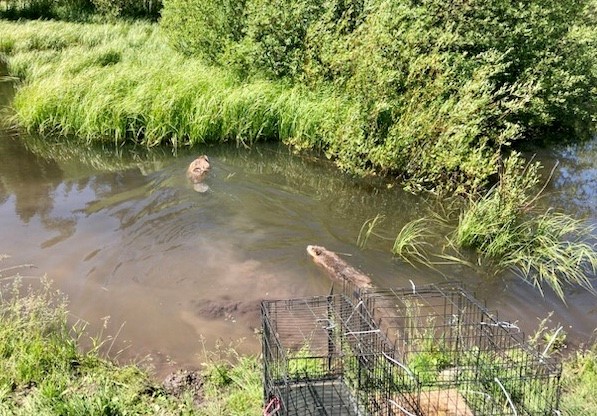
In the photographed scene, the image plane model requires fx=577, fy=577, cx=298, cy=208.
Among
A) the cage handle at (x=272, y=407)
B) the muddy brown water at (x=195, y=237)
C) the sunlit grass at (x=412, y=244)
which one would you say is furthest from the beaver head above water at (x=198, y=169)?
the cage handle at (x=272, y=407)

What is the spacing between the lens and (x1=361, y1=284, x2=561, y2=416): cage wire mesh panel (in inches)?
137

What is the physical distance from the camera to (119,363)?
444 centimetres

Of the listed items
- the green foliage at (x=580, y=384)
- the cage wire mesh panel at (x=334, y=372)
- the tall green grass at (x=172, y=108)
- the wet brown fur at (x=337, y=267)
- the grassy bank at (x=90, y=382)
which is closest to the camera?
the cage wire mesh panel at (x=334, y=372)

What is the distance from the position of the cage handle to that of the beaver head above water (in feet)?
17.8

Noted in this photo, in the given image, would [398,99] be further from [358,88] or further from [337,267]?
[337,267]

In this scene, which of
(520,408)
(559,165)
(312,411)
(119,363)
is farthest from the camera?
(559,165)

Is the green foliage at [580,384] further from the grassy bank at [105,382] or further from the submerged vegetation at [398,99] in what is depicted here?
the submerged vegetation at [398,99]

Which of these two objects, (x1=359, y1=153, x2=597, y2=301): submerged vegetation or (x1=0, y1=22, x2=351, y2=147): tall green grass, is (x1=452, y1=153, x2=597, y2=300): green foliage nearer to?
(x1=359, y1=153, x2=597, y2=301): submerged vegetation

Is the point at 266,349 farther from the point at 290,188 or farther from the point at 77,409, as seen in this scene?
the point at 290,188

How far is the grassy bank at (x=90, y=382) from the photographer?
3.58m

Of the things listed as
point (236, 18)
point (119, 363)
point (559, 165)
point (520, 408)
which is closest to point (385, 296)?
point (520, 408)

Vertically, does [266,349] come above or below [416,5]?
below

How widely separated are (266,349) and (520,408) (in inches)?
65.2

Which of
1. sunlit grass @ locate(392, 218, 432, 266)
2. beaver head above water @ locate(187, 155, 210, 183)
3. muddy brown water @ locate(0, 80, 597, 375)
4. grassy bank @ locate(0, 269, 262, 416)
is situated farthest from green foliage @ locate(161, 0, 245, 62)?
grassy bank @ locate(0, 269, 262, 416)
